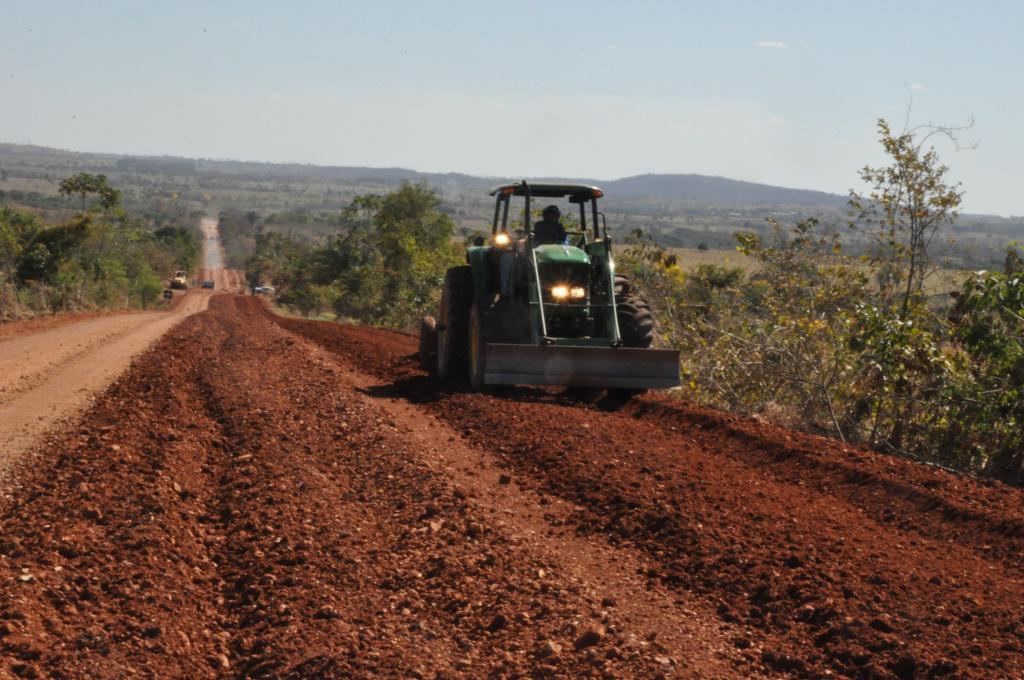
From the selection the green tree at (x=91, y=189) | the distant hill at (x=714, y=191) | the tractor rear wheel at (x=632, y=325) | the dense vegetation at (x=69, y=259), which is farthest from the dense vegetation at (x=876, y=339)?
the distant hill at (x=714, y=191)

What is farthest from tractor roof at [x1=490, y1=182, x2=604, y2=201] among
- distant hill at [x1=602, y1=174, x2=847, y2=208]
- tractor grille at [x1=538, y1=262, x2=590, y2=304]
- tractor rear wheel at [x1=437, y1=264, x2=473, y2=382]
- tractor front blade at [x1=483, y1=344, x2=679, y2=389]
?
distant hill at [x1=602, y1=174, x2=847, y2=208]

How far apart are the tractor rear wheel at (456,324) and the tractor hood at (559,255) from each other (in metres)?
1.44

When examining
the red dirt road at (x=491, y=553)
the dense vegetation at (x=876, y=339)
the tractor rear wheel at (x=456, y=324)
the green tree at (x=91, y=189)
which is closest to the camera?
the red dirt road at (x=491, y=553)

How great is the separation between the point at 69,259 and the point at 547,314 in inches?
1329

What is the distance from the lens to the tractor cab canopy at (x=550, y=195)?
11928mm

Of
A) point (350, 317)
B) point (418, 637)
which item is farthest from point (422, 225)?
point (418, 637)

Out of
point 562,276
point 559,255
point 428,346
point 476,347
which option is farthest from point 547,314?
point 428,346

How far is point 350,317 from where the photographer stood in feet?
164

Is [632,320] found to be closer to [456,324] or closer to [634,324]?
[634,324]

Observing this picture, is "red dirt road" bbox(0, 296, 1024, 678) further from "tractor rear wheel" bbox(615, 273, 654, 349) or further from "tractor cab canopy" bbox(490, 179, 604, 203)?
"tractor cab canopy" bbox(490, 179, 604, 203)

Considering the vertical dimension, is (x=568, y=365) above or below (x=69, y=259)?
above

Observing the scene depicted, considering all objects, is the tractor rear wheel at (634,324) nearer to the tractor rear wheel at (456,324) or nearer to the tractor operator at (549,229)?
the tractor operator at (549,229)

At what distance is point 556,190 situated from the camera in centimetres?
1207

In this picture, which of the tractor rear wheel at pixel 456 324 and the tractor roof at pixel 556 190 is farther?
the tractor rear wheel at pixel 456 324
